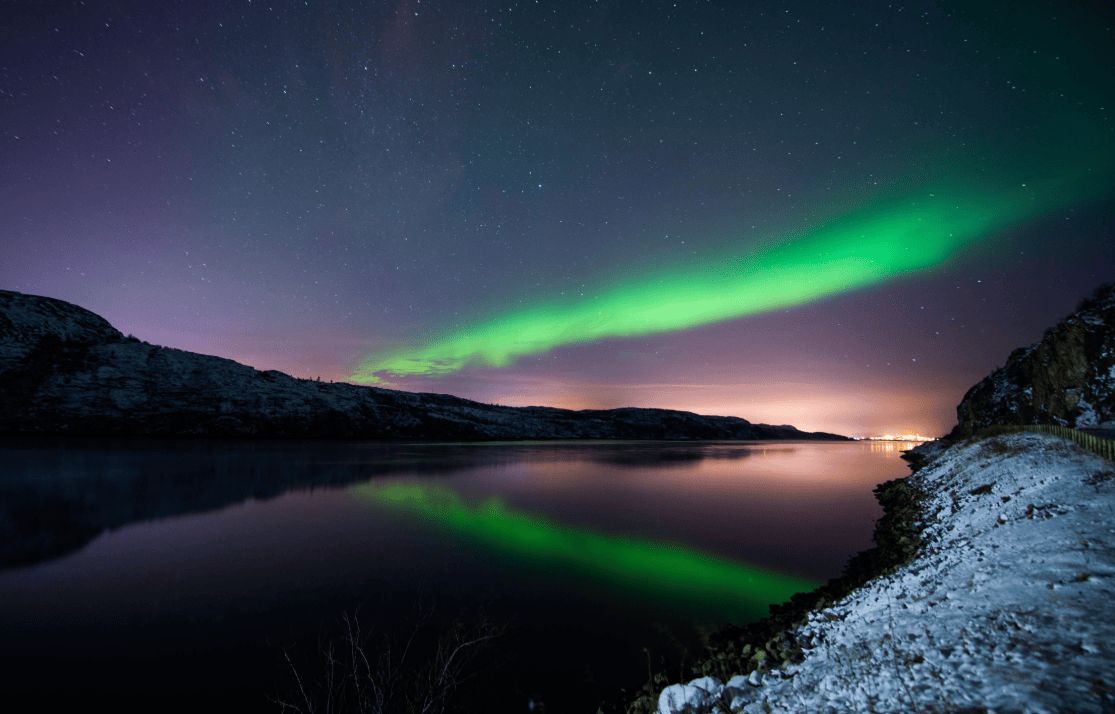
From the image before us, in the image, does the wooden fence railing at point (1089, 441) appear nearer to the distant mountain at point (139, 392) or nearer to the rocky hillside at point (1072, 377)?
the rocky hillside at point (1072, 377)

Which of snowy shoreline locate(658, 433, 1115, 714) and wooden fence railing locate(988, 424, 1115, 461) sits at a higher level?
wooden fence railing locate(988, 424, 1115, 461)

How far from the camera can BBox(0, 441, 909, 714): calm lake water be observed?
25.4 ft

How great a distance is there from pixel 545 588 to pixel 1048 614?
397 inches

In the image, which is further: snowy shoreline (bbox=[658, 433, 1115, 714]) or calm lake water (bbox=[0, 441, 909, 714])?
calm lake water (bbox=[0, 441, 909, 714])

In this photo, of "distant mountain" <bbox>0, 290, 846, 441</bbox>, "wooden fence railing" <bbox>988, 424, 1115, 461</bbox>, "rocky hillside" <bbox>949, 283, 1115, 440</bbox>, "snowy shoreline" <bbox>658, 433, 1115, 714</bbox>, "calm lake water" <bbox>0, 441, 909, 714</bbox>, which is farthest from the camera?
"distant mountain" <bbox>0, 290, 846, 441</bbox>

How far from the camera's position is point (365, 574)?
502 inches

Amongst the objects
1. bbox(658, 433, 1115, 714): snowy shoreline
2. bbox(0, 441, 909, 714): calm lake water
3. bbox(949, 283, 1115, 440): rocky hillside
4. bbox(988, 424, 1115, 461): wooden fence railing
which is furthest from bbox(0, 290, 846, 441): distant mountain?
bbox(949, 283, 1115, 440): rocky hillside

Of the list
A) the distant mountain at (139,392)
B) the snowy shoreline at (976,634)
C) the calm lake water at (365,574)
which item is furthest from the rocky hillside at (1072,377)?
the distant mountain at (139,392)

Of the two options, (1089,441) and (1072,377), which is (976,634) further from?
(1072,377)

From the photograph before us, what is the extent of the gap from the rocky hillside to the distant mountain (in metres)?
111

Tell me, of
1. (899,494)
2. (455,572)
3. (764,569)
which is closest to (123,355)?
(455,572)

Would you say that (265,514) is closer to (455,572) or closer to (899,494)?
(455,572)

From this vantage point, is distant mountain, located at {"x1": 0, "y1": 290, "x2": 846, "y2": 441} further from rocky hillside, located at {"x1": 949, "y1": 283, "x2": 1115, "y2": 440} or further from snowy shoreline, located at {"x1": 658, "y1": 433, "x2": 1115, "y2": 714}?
rocky hillside, located at {"x1": 949, "y1": 283, "x2": 1115, "y2": 440}

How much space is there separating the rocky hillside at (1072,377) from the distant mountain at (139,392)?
363 feet
